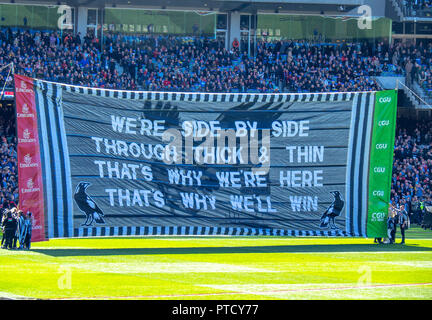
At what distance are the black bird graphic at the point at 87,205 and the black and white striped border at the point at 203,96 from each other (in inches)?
98.9

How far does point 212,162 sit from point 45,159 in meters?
4.53

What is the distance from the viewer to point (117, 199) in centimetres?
2138

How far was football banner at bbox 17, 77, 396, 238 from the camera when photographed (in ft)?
69.2

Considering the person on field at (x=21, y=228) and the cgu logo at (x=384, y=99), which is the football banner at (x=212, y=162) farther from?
the person on field at (x=21, y=228)

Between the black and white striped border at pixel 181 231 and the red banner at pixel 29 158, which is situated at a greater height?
the red banner at pixel 29 158

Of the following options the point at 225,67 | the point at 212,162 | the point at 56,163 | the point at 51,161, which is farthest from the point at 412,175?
the point at 51,161

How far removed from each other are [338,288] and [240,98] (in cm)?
913

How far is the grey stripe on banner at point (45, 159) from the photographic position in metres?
20.6

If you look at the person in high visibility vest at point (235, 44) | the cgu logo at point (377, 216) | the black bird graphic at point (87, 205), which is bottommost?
the cgu logo at point (377, 216)

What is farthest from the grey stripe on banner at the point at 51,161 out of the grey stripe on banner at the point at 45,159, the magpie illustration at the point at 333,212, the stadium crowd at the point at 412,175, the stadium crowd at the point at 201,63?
the stadium crowd at the point at 412,175

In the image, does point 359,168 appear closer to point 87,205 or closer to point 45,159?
point 87,205

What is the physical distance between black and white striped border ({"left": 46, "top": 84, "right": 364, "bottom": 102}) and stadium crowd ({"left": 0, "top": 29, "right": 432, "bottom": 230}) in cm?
1601

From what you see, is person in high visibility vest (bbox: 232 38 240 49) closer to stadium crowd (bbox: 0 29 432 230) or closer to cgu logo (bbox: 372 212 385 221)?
stadium crowd (bbox: 0 29 432 230)

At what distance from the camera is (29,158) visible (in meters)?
20.7
